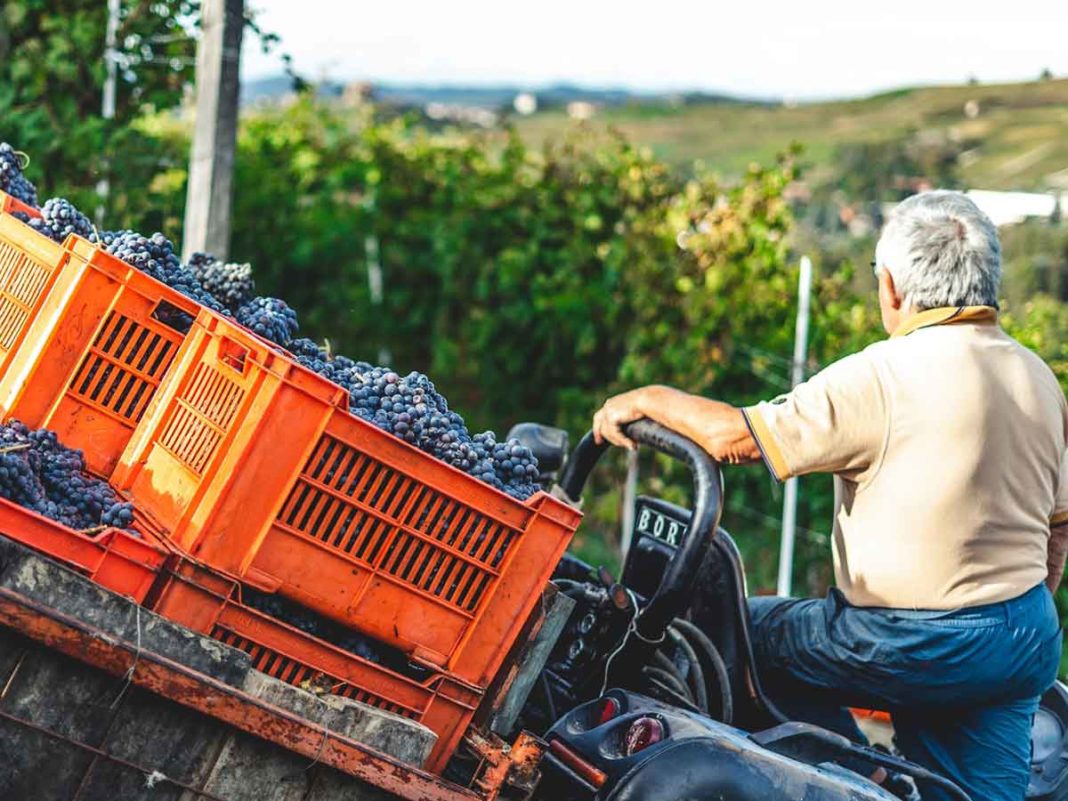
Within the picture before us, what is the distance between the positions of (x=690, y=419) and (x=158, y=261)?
1409mm

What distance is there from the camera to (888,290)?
386cm

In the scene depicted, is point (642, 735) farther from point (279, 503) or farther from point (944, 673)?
point (279, 503)

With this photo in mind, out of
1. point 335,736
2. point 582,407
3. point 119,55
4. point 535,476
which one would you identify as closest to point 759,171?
point 582,407

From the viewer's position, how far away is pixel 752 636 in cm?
411

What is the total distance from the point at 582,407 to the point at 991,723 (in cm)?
646

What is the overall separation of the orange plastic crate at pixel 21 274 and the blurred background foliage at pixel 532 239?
4.29 meters

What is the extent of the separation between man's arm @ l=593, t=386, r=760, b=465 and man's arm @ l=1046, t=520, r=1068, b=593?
1071 mm

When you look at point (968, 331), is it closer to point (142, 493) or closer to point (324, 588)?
point (324, 588)

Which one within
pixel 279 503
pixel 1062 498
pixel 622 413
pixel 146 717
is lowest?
pixel 146 717

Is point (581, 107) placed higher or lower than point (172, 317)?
higher

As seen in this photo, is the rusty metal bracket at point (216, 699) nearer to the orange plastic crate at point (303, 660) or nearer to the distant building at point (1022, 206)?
the orange plastic crate at point (303, 660)

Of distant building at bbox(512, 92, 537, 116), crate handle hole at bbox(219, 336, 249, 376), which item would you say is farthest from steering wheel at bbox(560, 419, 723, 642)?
distant building at bbox(512, 92, 537, 116)

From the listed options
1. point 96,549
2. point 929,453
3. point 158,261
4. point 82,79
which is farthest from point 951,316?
point 82,79

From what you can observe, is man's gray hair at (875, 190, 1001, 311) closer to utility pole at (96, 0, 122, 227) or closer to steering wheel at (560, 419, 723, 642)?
steering wheel at (560, 419, 723, 642)
